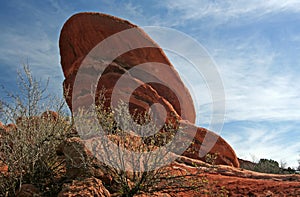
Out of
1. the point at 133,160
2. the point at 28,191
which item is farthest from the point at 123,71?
A: the point at 28,191

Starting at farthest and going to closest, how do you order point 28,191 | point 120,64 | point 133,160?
point 120,64 → point 133,160 → point 28,191

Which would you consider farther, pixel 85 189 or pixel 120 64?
pixel 120 64

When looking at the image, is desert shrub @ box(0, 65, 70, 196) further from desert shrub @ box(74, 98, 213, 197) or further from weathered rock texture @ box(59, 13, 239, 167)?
weathered rock texture @ box(59, 13, 239, 167)

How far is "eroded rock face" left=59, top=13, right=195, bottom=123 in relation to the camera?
14.4m

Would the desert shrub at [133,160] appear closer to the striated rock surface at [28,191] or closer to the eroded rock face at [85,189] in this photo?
the eroded rock face at [85,189]

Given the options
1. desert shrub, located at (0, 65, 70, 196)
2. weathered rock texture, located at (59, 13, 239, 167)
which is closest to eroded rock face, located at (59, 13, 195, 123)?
weathered rock texture, located at (59, 13, 239, 167)

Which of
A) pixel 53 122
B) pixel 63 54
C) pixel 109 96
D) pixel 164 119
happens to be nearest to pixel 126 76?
pixel 109 96

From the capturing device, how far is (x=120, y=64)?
50.7 feet

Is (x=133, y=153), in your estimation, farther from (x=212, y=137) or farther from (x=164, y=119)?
(x=212, y=137)

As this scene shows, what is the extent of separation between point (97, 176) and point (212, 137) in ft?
32.7

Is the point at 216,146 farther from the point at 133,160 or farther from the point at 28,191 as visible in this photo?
the point at 28,191

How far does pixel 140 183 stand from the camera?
601 cm

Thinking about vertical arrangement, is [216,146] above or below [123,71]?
below

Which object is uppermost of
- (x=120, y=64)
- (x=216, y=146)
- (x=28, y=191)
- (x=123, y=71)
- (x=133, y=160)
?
(x=120, y=64)
